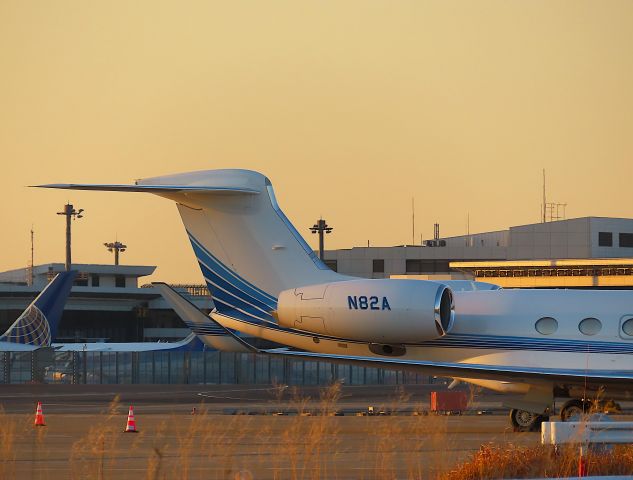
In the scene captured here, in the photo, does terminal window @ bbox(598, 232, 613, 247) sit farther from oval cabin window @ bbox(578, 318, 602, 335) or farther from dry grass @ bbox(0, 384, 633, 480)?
oval cabin window @ bbox(578, 318, 602, 335)

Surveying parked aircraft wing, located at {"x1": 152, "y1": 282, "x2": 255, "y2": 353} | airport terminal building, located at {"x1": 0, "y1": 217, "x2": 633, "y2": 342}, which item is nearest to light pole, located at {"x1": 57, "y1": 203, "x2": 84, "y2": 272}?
airport terminal building, located at {"x1": 0, "y1": 217, "x2": 633, "y2": 342}

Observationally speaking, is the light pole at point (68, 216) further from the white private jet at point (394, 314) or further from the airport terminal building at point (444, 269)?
the white private jet at point (394, 314)

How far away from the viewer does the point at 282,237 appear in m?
24.2

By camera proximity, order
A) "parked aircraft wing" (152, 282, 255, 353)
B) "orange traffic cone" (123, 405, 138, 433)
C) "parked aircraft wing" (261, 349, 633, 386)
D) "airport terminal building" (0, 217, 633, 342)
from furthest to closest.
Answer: "airport terminal building" (0, 217, 633, 342) < "parked aircraft wing" (152, 282, 255, 353) < "orange traffic cone" (123, 405, 138, 433) < "parked aircraft wing" (261, 349, 633, 386)

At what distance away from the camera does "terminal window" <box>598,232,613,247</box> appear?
213 feet

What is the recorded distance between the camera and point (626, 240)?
2586 inches

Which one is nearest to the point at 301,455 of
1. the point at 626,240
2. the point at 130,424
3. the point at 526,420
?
the point at 130,424

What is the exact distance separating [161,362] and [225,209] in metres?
19.6

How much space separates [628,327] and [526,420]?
2394mm

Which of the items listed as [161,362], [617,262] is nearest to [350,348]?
[161,362]

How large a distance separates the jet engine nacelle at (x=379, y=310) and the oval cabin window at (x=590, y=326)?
2276 millimetres

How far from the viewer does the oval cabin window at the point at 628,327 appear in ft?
70.8

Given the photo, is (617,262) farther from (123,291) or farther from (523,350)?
(123,291)

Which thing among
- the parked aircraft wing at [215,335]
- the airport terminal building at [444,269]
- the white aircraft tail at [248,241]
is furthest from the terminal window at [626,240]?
the white aircraft tail at [248,241]
